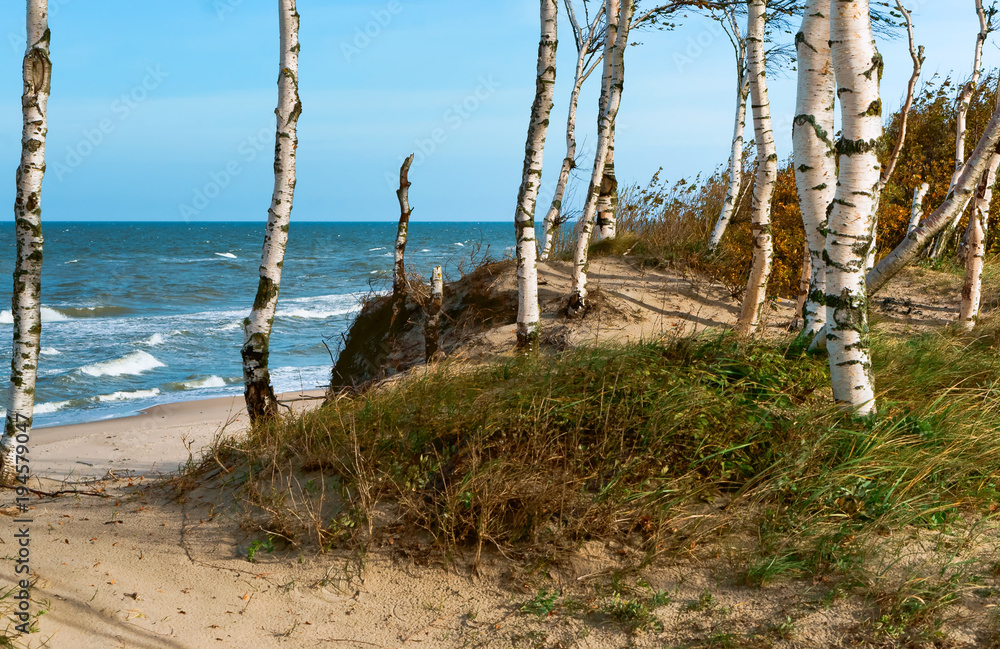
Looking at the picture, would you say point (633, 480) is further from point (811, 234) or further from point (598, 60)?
point (598, 60)

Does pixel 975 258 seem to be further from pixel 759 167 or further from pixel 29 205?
pixel 29 205

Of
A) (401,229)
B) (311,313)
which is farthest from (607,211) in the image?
(311,313)

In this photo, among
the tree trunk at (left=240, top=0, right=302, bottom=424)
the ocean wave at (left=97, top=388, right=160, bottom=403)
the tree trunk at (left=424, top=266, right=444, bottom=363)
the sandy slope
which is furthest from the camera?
the ocean wave at (left=97, top=388, right=160, bottom=403)

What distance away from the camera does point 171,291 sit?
3034 centimetres

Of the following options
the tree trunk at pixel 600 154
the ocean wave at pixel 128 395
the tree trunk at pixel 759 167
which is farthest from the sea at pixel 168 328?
the tree trunk at pixel 759 167

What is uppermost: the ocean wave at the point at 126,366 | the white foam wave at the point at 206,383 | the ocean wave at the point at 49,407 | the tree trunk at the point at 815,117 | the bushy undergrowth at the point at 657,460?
the tree trunk at the point at 815,117

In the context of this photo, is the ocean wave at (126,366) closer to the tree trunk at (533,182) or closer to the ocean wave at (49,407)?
the ocean wave at (49,407)

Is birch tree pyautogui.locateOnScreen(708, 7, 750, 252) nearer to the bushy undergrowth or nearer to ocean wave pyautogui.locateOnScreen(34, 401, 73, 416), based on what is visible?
the bushy undergrowth

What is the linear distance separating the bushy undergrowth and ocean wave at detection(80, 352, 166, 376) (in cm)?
1154

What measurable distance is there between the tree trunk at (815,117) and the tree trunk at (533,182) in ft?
10.2

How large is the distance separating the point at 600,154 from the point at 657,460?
233 inches

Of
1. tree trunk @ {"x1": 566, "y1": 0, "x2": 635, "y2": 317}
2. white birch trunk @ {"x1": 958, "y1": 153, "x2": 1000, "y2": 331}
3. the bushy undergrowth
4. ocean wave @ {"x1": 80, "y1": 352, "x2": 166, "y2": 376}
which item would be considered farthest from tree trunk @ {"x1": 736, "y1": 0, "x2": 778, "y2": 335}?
ocean wave @ {"x1": 80, "y1": 352, "x2": 166, "y2": 376}

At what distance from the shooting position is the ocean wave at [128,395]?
12.9 meters

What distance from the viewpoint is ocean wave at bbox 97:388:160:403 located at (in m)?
12.9
